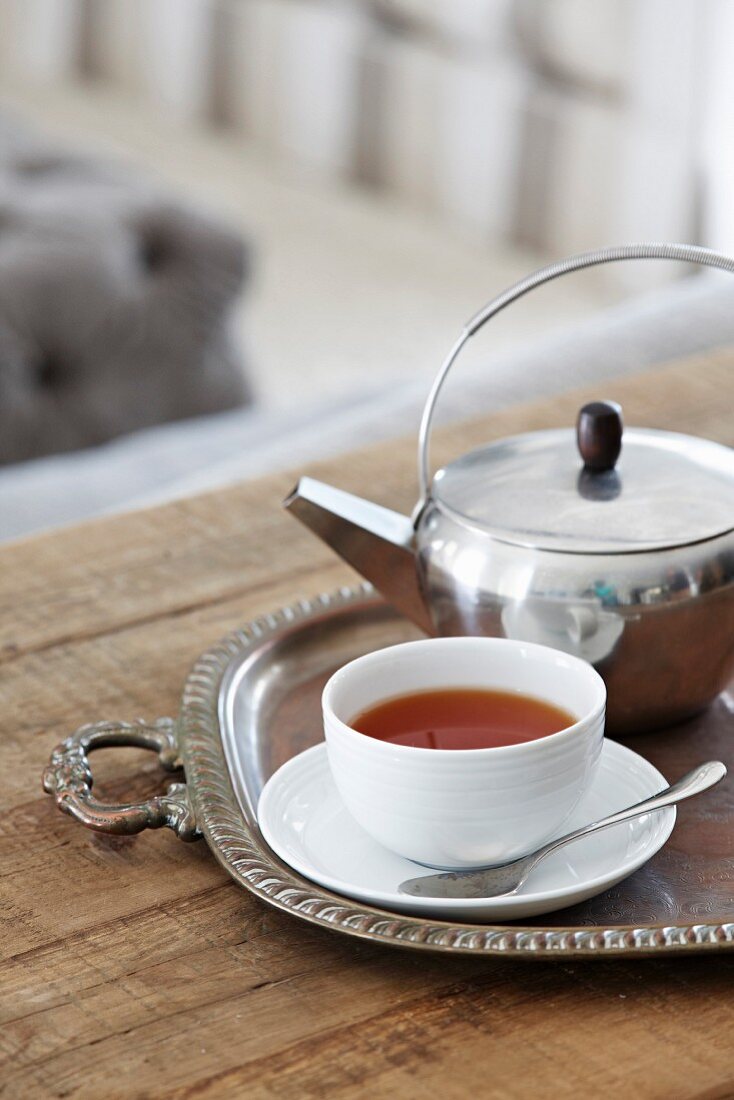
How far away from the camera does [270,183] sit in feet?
9.64

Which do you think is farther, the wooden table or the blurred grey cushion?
the blurred grey cushion

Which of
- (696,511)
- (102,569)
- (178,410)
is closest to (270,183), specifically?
(178,410)

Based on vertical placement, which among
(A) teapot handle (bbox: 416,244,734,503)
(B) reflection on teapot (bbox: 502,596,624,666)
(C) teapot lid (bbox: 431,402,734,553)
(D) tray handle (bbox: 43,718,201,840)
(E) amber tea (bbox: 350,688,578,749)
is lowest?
(D) tray handle (bbox: 43,718,201,840)

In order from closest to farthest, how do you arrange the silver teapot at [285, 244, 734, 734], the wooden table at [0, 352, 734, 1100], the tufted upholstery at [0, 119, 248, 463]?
the wooden table at [0, 352, 734, 1100], the silver teapot at [285, 244, 734, 734], the tufted upholstery at [0, 119, 248, 463]

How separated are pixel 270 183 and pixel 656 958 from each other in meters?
2.72

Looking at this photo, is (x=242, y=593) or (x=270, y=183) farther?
(x=270, y=183)

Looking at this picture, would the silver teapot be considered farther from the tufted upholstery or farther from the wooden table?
the tufted upholstery

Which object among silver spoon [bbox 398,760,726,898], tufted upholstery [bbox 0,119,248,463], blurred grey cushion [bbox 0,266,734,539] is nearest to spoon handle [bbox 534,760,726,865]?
silver spoon [bbox 398,760,726,898]

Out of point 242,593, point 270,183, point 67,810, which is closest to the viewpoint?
point 67,810

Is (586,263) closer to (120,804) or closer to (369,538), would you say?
(369,538)

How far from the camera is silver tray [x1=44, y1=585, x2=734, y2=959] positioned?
38cm

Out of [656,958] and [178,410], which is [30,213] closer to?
[178,410]

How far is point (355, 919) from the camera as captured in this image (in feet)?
1.26

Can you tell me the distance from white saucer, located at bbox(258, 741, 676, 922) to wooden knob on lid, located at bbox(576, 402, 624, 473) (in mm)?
99
